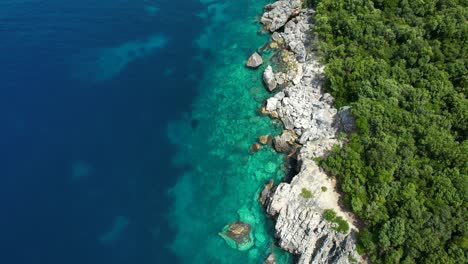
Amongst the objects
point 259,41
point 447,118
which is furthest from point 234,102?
point 447,118

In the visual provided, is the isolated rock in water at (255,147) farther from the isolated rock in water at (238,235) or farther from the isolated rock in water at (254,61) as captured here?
the isolated rock in water at (254,61)

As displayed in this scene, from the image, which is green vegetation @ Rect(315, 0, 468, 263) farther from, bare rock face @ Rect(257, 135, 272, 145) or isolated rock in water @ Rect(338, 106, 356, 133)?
bare rock face @ Rect(257, 135, 272, 145)

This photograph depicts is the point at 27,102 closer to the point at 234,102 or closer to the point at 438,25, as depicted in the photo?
the point at 234,102

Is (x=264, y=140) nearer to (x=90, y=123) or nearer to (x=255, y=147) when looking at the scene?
(x=255, y=147)

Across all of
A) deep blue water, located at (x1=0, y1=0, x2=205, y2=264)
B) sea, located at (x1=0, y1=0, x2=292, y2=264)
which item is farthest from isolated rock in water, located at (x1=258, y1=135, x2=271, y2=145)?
deep blue water, located at (x1=0, y1=0, x2=205, y2=264)

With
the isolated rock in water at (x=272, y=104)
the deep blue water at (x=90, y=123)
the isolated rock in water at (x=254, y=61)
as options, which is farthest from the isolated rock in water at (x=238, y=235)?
the isolated rock in water at (x=254, y=61)
